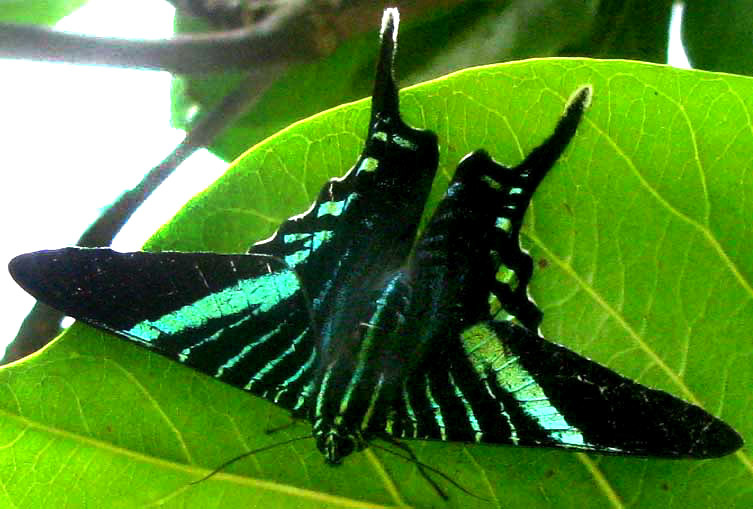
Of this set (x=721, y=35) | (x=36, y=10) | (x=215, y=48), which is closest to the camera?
(x=215, y=48)

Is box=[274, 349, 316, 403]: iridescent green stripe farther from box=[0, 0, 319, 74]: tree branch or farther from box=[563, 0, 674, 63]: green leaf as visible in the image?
box=[563, 0, 674, 63]: green leaf

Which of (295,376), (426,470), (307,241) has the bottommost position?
(426,470)

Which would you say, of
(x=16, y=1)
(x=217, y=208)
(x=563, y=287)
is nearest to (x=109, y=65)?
(x=217, y=208)

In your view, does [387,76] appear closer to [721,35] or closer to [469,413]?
[469,413]

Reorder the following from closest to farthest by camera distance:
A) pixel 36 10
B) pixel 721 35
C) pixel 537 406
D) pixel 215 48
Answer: pixel 537 406 → pixel 215 48 → pixel 721 35 → pixel 36 10

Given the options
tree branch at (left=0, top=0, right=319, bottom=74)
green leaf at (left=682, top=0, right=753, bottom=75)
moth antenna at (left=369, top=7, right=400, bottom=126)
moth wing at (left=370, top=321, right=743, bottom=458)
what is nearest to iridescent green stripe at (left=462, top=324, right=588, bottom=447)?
moth wing at (left=370, top=321, right=743, bottom=458)

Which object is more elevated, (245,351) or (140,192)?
(140,192)

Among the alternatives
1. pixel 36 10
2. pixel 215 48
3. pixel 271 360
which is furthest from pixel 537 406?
pixel 36 10

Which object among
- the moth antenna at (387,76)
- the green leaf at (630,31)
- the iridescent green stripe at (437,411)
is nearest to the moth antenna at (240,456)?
the iridescent green stripe at (437,411)
